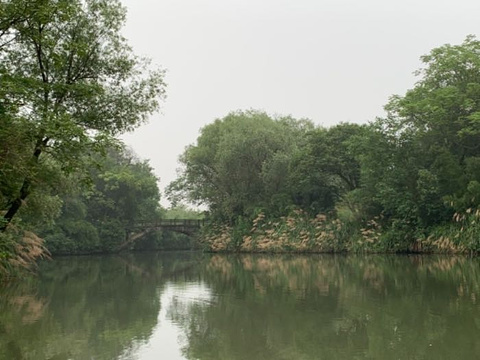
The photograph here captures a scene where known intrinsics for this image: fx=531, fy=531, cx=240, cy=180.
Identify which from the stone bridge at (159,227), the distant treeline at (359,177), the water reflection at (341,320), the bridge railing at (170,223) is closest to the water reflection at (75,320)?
the water reflection at (341,320)

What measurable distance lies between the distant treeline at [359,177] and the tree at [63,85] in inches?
763

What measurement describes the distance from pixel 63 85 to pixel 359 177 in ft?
97.7

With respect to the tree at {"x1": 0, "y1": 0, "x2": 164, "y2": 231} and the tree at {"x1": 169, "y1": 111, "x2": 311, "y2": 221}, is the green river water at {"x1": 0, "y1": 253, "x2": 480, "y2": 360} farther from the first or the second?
the tree at {"x1": 169, "y1": 111, "x2": 311, "y2": 221}

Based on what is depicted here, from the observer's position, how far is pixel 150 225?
57.7 meters

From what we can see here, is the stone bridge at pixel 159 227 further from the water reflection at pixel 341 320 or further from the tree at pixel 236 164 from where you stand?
the water reflection at pixel 341 320

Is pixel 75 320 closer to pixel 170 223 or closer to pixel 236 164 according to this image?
pixel 236 164

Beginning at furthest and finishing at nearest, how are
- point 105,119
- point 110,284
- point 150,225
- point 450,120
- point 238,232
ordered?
point 150,225
point 238,232
point 450,120
point 110,284
point 105,119

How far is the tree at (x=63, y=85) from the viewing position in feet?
35.2

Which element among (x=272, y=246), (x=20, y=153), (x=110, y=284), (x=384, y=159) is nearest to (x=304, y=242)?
(x=272, y=246)

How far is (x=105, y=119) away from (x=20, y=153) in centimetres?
477

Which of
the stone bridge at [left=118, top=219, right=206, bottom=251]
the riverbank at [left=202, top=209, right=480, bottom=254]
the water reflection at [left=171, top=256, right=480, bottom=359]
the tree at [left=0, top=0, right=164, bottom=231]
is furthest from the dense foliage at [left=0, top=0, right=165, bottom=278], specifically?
the stone bridge at [left=118, top=219, right=206, bottom=251]

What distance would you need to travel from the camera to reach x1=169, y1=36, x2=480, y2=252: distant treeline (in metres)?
29.7

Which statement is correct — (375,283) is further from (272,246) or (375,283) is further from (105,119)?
(272,246)

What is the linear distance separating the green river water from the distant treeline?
13.3m
